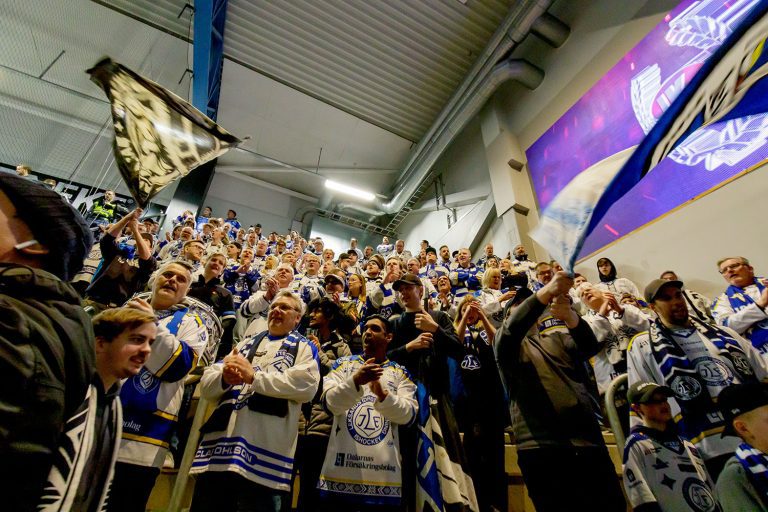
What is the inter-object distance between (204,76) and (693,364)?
1181 cm

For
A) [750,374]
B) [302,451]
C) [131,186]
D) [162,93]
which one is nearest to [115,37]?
[162,93]

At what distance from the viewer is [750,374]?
100 inches

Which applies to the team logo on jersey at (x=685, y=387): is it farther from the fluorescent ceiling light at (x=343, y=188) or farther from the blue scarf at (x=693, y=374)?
the fluorescent ceiling light at (x=343, y=188)

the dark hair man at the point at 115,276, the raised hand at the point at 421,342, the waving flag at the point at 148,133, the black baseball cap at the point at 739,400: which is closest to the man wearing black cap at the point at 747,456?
the black baseball cap at the point at 739,400

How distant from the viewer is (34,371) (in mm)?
820

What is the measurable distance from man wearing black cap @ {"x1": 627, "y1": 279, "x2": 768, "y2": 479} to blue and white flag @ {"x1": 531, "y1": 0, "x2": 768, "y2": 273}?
1.95 metres

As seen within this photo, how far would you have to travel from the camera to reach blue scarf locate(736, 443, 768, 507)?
1862 mm

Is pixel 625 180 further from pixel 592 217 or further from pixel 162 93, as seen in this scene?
pixel 162 93

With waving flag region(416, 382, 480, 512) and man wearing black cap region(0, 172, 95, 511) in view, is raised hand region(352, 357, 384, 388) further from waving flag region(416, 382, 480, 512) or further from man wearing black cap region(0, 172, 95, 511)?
man wearing black cap region(0, 172, 95, 511)

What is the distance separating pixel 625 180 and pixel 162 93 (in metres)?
3.36

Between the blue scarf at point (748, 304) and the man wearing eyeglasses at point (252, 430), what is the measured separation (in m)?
3.94

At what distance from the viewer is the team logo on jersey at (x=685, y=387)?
8.25 feet

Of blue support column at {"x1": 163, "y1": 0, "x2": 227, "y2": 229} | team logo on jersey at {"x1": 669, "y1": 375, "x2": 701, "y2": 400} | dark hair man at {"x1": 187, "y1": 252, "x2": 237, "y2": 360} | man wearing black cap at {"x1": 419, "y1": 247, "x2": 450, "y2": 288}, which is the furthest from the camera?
blue support column at {"x1": 163, "y1": 0, "x2": 227, "y2": 229}

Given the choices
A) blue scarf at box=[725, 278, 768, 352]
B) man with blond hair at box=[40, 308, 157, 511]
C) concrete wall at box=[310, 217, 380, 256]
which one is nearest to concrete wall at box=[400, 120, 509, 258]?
concrete wall at box=[310, 217, 380, 256]
